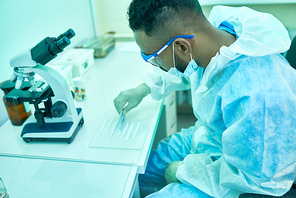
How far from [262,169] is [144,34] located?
0.55 metres

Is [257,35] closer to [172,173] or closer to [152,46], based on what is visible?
[152,46]

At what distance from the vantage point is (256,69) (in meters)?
0.73

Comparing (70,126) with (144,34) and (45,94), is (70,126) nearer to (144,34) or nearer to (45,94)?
(45,94)

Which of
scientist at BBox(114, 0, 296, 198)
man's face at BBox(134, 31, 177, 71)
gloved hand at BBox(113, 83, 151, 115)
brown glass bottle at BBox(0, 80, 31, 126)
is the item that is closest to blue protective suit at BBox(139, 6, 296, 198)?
scientist at BBox(114, 0, 296, 198)

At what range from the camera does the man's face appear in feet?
2.61

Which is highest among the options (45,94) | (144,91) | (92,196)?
(45,94)

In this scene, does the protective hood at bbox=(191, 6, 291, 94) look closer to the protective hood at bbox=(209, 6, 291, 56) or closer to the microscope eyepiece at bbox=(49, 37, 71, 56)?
the protective hood at bbox=(209, 6, 291, 56)

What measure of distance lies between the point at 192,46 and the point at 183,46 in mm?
31

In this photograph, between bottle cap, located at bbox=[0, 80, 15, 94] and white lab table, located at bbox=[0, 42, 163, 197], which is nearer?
white lab table, located at bbox=[0, 42, 163, 197]

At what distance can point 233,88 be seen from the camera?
75 cm

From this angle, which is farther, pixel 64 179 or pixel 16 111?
pixel 16 111

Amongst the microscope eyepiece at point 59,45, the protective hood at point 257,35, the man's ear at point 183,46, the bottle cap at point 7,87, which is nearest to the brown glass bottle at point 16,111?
the bottle cap at point 7,87

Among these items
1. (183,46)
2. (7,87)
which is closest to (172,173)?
(183,46)

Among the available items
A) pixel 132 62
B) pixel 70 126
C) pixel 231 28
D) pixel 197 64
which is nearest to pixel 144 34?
pixel 197 64
